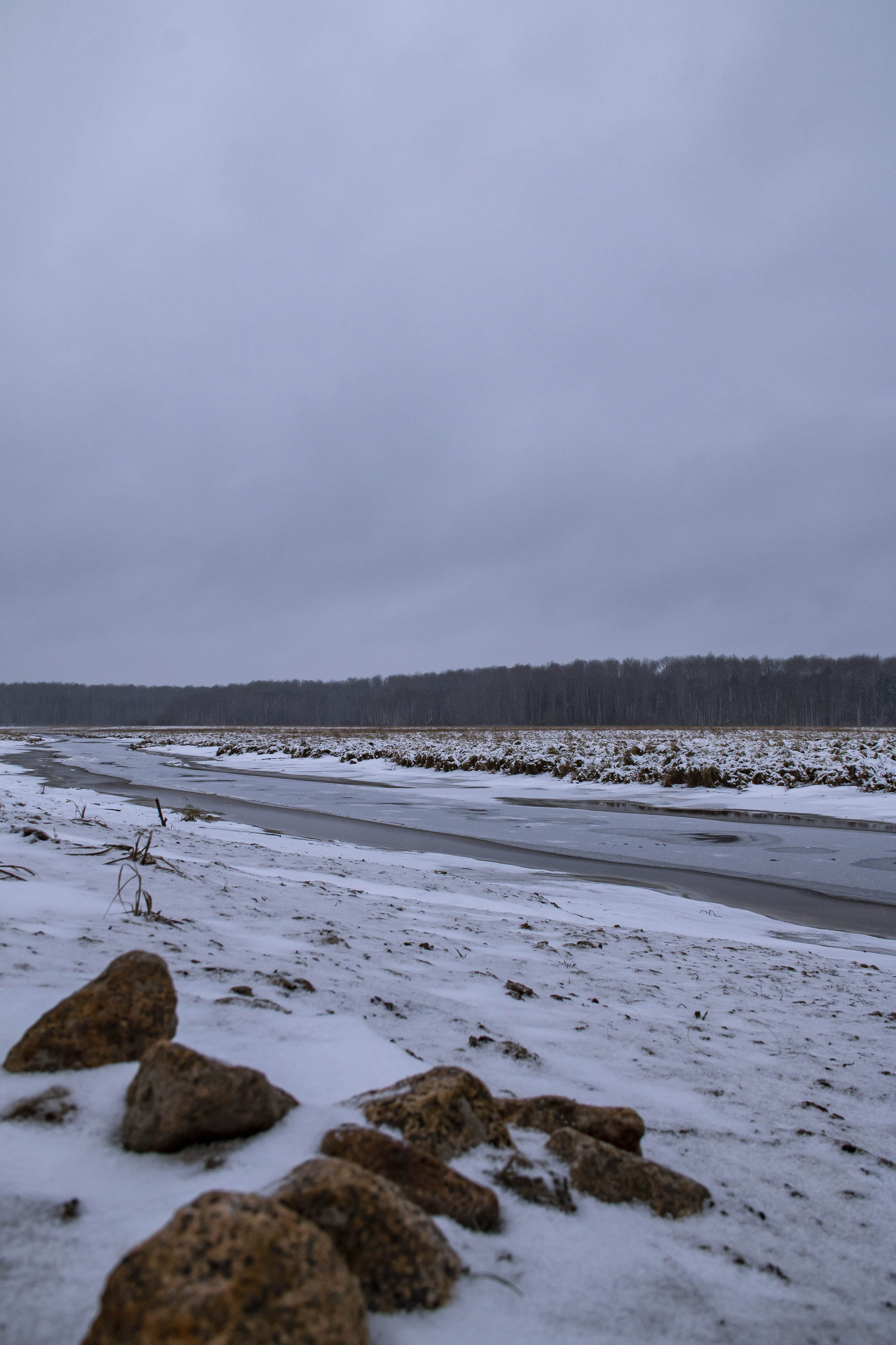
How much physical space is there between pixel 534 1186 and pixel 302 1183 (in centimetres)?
62

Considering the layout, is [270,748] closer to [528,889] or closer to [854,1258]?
[528,889]

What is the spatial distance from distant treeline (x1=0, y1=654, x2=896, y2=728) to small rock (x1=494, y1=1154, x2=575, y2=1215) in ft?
224

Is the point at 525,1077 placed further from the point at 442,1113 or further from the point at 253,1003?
the point at 253,1003

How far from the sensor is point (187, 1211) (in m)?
0.98

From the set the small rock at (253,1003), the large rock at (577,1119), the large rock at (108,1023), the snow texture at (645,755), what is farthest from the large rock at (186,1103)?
the snow texture at (645,755)

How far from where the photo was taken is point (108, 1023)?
5.77ft

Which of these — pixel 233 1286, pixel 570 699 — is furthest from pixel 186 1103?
pixel 570 699

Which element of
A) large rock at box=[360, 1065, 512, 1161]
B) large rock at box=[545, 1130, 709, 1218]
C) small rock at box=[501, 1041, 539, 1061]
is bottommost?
small rock at box=[501, 1041, 539, 1061]

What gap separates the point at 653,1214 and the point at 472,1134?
0.42m

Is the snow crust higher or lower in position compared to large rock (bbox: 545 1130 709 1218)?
lower

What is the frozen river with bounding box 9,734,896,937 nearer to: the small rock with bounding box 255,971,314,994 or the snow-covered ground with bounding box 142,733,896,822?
the snow-covered ground with bounding box 142,733,896,822

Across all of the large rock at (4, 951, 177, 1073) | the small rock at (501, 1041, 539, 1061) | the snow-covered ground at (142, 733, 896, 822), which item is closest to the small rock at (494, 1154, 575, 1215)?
the small rock at (501, 1041, 539, 1061)

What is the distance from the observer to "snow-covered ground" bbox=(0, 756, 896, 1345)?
1245 millimetres

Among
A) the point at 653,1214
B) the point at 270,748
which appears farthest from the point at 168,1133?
the point at 270,748
